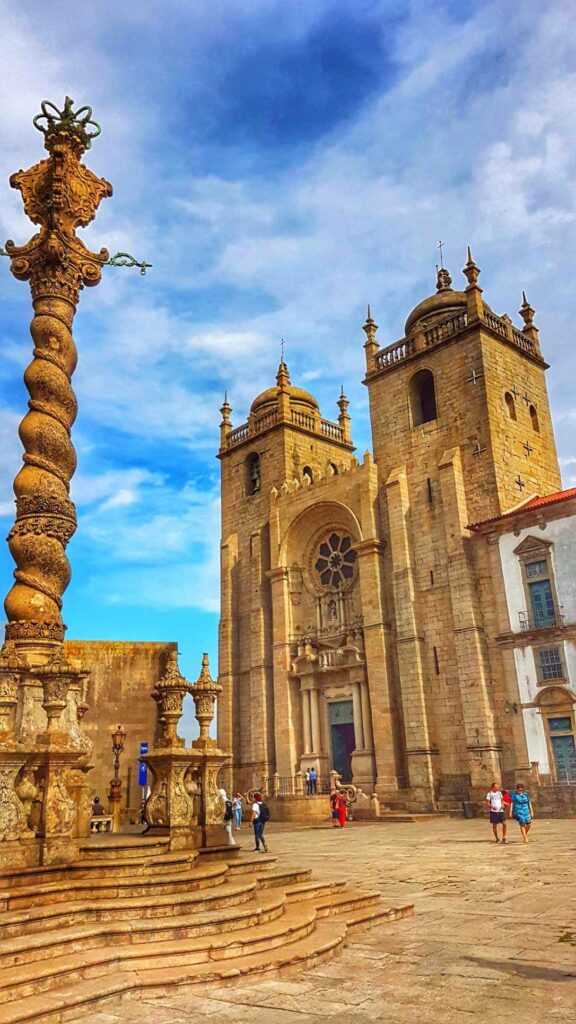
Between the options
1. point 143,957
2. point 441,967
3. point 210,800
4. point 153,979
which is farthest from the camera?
point 210,800

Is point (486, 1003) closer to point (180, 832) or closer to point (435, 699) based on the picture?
point (180, 832)

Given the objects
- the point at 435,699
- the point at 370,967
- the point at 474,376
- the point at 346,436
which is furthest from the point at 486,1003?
the point at 346,436

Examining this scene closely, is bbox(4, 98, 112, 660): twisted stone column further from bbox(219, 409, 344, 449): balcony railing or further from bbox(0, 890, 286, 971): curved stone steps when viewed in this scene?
bbox(219, 409, 344, 449): balcony railing

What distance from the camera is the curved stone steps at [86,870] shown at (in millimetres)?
8219

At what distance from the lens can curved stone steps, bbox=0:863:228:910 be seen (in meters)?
7.74

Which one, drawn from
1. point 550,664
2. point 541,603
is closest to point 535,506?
point 541,603

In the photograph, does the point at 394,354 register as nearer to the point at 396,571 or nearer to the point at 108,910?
the point at 396,571

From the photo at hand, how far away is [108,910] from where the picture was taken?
25.0ft

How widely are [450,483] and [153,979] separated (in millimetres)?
21577

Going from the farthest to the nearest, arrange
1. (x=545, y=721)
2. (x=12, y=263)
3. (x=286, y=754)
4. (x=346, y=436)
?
(x=346, y=436) < (x=286, y=754) < (x=545, y=721) < (x=12, y=263)

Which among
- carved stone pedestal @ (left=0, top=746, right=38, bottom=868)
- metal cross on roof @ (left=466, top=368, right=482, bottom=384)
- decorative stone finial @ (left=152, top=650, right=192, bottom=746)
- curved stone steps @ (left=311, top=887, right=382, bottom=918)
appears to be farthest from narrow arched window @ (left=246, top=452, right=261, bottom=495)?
carved stone pedestal @ (left=0, top=746, right=38, bottom=868)

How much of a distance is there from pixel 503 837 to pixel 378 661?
11.4 meters

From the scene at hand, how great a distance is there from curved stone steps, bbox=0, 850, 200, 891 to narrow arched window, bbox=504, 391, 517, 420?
2229 centimetres

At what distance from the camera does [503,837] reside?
51.6 ft
